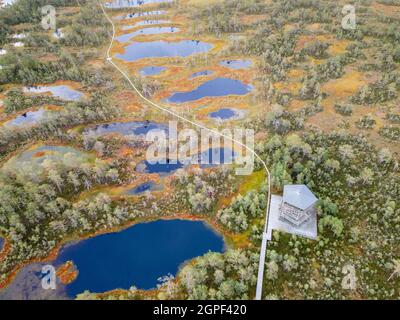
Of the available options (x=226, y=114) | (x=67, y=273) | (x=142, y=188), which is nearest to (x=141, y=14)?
(x=226, y=114)

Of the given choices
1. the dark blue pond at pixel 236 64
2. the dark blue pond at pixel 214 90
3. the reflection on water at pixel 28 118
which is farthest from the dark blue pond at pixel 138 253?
the dark blue pond at pixel 236 64

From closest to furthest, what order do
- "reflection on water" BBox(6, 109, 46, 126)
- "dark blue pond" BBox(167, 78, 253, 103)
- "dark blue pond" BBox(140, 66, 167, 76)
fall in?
"reflection on water" BBox(6, 109, 46, 126)
"dark blue pond" BBox(167, 78, 253, 103)
"dark blue pond" BBox(140, 66, 167, 76)

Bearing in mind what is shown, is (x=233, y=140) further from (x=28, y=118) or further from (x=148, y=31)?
(x=148, y=31)

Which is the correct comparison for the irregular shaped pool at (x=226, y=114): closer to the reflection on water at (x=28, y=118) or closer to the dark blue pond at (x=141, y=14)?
the reflection on water at (x=28, y=118)

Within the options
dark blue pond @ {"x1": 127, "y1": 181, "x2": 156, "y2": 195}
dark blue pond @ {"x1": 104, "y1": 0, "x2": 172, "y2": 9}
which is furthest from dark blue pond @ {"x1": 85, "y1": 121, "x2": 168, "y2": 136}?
dark blue pond @ {"x1": 104, "y1": 0, "x2": 172, "y2": 9}

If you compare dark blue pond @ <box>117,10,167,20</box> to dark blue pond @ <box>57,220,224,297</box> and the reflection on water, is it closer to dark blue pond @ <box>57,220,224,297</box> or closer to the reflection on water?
the reflection on water
